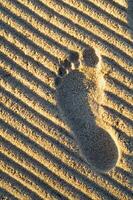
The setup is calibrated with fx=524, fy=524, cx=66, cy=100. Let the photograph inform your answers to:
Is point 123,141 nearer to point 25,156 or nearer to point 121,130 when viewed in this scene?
point 121,130

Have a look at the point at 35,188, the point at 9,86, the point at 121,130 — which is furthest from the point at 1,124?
the point at 121,130

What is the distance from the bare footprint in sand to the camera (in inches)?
95.3

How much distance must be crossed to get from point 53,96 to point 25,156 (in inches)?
12.0

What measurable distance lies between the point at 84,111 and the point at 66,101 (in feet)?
0.31

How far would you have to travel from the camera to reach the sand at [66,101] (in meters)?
2.40

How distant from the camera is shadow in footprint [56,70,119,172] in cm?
242

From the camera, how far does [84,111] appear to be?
7.99ft

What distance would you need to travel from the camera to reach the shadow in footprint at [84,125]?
95.3 inches

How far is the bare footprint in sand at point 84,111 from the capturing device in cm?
242

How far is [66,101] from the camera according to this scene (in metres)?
2.44

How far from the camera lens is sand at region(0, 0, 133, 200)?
2.40m

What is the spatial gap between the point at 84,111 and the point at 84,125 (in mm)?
65

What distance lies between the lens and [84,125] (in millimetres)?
2428

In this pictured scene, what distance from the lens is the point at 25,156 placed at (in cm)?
240
